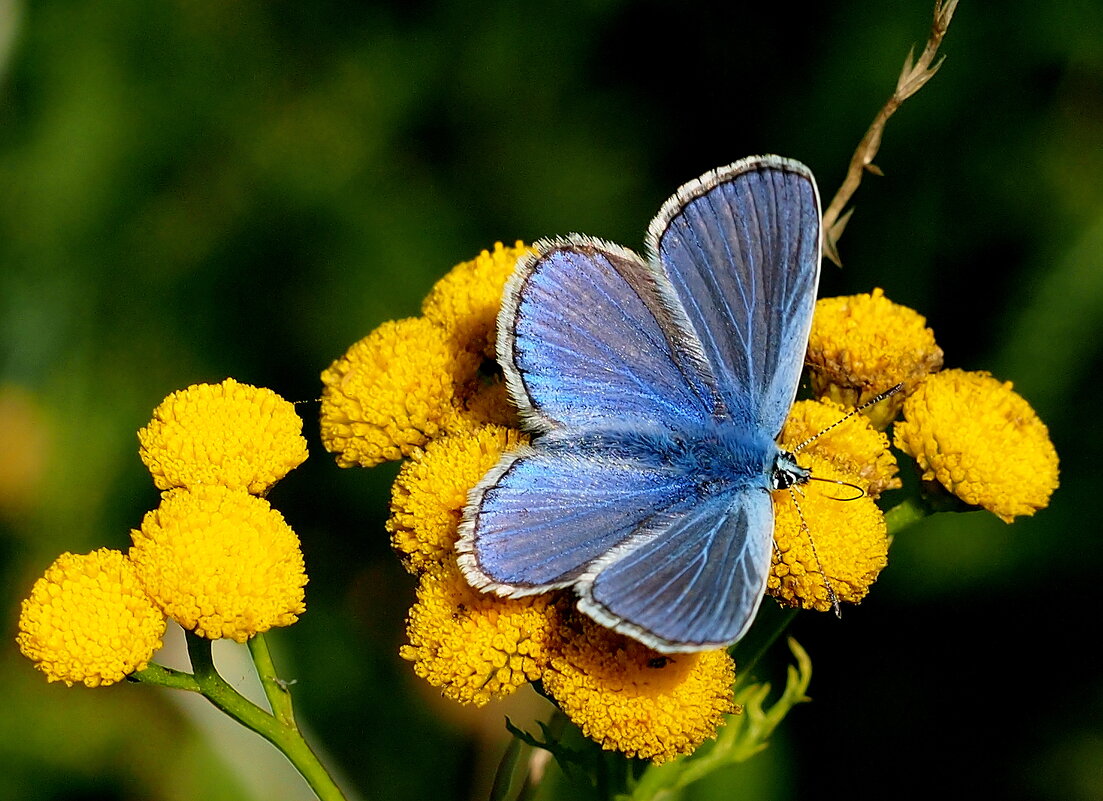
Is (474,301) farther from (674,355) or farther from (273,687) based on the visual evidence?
(273,687)

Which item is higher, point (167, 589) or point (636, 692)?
point (167, 589)

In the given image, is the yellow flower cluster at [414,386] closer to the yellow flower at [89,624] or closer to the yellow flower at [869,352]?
the yellow flower at [89,624]

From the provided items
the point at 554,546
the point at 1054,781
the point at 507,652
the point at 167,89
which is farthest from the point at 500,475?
the point at 167,89

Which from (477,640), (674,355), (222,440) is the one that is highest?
(674,355)

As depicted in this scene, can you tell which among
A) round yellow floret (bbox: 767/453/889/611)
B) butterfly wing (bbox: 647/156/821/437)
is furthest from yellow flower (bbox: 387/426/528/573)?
round yellow floret (bbox: 767/453/889/611)

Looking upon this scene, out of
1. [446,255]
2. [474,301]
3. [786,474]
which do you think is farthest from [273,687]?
[446,255]

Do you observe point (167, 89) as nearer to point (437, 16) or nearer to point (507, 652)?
point (437, 16)

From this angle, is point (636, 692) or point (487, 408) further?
point (487, 408)
